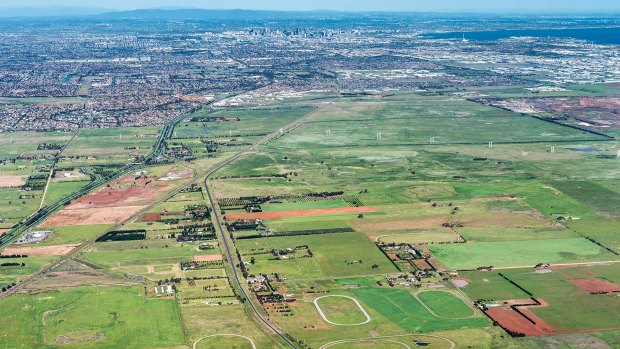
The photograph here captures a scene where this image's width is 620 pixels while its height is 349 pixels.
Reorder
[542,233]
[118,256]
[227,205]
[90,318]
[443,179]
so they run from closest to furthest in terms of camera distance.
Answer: [90,318] → [118,256] → [542,233] → [227,205] → [443,179]

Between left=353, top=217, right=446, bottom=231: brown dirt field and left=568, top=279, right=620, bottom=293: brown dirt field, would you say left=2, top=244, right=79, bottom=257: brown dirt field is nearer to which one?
left=353, top=217, right=446, bottom=231: brown dirt field

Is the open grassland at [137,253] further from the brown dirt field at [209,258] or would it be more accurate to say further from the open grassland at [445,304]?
the open grassland at [445,304]

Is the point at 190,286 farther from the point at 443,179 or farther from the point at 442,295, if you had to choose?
the point at 443,179

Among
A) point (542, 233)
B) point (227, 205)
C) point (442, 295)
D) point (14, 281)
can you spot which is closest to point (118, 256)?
point (14, 281)

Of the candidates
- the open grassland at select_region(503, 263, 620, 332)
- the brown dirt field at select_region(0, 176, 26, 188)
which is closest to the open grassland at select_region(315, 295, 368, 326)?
the open grassland at select_region(503, 263, 620, 332)

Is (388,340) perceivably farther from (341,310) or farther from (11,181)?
(11,181)

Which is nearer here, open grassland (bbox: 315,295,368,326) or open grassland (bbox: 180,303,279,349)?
open grassland (bbox: 180,303,279,349)

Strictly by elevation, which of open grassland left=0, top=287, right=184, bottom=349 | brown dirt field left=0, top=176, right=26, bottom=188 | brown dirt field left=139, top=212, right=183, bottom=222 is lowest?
open grassland left=0, top=287, right=184, bottom=349

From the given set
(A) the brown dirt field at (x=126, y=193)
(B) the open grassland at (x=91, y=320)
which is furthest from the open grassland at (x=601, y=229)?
(A) the brown dirt field at (x=126, y=193)
